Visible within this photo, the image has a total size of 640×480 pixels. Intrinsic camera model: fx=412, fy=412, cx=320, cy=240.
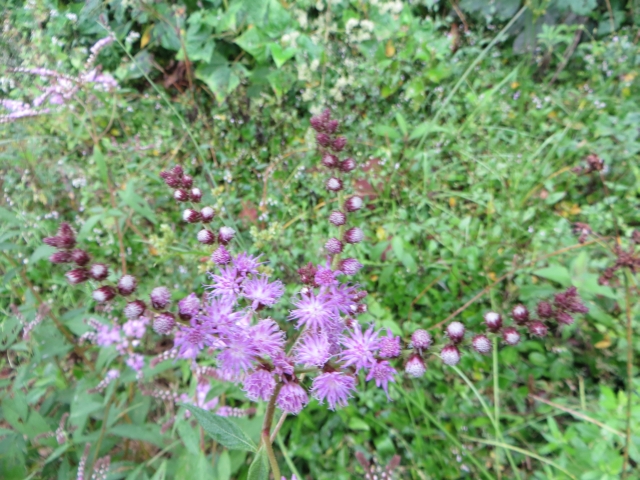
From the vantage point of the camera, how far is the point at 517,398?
6.60 ft

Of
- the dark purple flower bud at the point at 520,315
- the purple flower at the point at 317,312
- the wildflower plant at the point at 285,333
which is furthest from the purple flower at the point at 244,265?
the dark purple flower bud at the point at 520,315

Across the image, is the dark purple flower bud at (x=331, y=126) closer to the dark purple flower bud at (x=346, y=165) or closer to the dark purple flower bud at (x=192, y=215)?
the dark purple flower bud at (x=346, y=165)

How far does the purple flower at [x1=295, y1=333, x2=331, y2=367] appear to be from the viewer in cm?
111

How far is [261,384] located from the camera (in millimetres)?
1125

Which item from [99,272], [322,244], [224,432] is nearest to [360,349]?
[224,432]

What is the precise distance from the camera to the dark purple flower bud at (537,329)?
1149 millimetres

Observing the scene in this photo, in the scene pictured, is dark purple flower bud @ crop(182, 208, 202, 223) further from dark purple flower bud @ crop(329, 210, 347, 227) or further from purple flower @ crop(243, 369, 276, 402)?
purple flower @ crop(243, 369, 276, 402)

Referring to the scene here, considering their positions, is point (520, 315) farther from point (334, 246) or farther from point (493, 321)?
point (334, 246)

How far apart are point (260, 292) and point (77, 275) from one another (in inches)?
21.2

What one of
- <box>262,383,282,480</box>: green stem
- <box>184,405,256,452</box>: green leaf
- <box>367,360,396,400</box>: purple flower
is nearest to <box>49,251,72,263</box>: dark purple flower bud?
<box>184,405,256,452</box>: green leaf

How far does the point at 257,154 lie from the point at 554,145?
78.1 inches

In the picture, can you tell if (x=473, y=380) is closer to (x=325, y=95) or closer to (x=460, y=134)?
(x=460, y=134)

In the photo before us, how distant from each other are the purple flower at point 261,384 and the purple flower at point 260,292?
21cm

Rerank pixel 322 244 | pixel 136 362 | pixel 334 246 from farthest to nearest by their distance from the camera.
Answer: pixel 322 244, pixel 136 362, pixel 334 246
